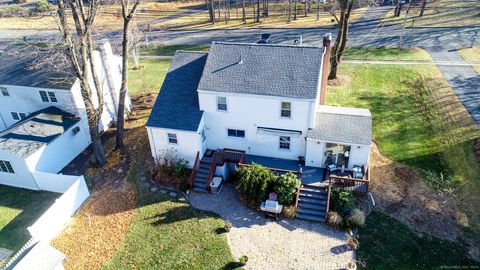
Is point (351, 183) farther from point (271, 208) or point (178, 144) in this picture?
point (178, 144)

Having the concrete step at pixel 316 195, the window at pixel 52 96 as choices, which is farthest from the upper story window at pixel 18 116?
the concrete step at pixel 316 195

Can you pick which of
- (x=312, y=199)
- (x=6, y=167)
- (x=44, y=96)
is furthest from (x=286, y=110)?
(x=6, y=167)

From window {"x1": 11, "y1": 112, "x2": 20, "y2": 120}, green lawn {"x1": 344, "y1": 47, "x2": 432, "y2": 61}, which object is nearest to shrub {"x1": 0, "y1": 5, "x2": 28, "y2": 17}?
window {"x1": 11, "y1": 112, "x2": 20, "y2": 120}

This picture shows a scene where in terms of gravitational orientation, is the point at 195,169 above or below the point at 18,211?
above

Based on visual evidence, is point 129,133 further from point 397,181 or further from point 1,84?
point 397,181

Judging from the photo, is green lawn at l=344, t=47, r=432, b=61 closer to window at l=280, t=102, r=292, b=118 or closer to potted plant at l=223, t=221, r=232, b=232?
window at l=280, t=102, r=292, b=118

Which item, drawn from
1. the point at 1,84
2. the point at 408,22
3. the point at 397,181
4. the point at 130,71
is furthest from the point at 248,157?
the point at 408,22
